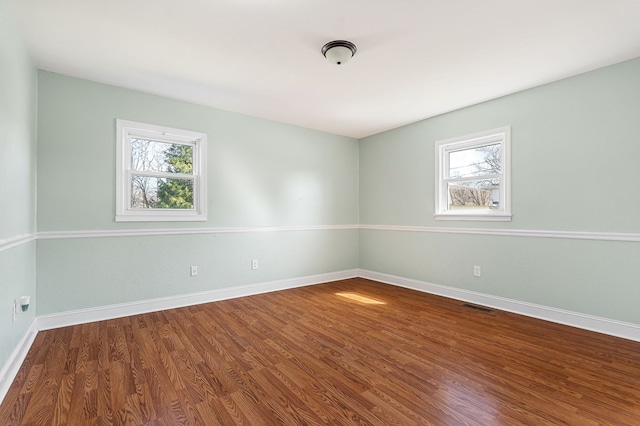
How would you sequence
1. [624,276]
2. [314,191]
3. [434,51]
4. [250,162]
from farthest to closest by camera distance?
[314,191]
[250,162]
[624,276]
[434,51]

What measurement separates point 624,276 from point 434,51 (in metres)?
2.66

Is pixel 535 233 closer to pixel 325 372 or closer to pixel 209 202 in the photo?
pixel 325 372

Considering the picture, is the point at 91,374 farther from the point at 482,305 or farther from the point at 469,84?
the point at 469,84

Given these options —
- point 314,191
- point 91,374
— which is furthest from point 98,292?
point 314,191

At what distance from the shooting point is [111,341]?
103 inches

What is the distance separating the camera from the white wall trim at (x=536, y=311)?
272cm

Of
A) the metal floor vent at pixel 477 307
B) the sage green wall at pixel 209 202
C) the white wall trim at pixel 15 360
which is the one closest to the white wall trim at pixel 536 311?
the metal floor vent at pixel 477 307

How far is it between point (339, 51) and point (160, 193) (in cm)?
262

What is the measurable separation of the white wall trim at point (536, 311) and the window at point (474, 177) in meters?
0.97

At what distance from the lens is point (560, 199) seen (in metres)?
3.09

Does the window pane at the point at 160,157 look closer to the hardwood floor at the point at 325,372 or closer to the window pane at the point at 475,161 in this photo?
the hardwood floor at the point at 325,372

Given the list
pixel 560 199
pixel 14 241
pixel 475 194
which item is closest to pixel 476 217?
pixel 475 194

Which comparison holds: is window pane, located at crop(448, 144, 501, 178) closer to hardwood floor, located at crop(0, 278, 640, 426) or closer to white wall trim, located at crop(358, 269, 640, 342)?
white wall trim, located at crop(358, 269, 640, 342)

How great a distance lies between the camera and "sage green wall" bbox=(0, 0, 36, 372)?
6.27 feet
